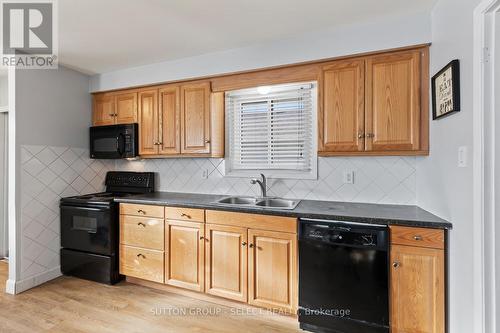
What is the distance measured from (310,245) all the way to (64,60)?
10.4 ft

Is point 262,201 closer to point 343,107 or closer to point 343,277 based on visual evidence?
point 343,277

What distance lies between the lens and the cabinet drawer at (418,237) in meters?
1.72

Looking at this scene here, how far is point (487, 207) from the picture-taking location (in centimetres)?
128

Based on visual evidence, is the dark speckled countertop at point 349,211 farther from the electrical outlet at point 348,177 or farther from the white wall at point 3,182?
the white wall at point 3,182

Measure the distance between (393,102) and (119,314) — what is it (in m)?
2.86

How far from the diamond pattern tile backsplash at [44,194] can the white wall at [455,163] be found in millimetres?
3670

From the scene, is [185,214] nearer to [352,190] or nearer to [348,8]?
[352,190]

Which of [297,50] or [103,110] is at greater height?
[297,50]

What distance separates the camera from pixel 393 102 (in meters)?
2.10

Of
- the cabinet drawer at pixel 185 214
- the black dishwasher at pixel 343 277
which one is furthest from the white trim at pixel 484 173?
the cabinet drawer at pixel 185 214

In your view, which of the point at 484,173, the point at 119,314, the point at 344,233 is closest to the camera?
the point at 484,173

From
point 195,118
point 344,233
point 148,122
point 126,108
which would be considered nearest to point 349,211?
point 344,233

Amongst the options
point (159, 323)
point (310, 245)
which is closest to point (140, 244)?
point (159, 323)

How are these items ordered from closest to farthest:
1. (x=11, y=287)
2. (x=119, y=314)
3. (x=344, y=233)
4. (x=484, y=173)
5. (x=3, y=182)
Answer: (x=484, y=173) < (x=344, y=233) < (x=119, y=314) < (x=11, y=287) < (x=3, y=182)
